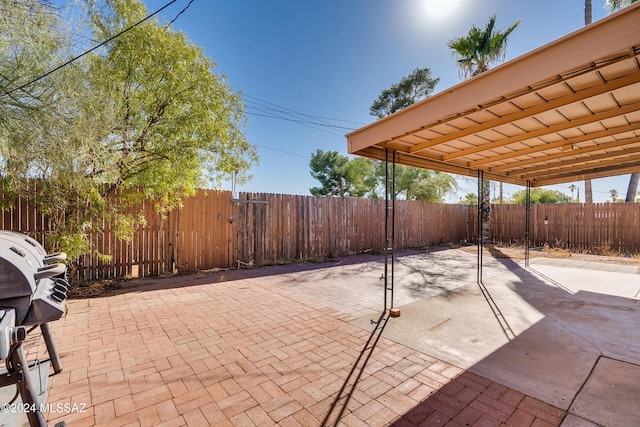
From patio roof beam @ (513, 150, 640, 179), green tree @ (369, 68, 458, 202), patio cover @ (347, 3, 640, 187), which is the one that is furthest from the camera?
green tree @ (369, 68, 458, 202)

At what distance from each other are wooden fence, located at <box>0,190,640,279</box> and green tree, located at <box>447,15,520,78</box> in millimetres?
5326

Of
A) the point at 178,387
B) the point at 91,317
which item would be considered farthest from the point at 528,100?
the point at 91,317

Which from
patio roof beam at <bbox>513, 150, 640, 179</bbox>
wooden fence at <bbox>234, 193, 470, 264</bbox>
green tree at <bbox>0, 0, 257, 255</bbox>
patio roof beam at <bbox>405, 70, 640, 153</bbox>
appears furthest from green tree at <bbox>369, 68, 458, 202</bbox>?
patio roof beam at <bbox>405, 70, 640, 153</bbox>

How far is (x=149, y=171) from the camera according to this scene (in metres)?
5.07

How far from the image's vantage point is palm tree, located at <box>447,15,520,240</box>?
30.5 ft

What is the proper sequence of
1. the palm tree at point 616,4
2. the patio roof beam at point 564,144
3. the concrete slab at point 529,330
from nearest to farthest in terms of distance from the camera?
the concrete slab at point 529,330 → the patio roof beam at point 564,144 → the palm tree at point 616,4

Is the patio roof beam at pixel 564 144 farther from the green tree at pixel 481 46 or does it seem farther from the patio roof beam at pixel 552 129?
the green tree at pixel 481 46

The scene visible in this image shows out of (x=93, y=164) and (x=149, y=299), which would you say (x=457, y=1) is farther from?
(x=149, y=299)

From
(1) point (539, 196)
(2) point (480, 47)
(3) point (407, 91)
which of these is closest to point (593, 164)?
(2) point (480, 47)

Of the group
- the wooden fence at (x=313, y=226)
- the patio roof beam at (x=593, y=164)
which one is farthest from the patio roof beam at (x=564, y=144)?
the wooden fence at (x=313, y=226)

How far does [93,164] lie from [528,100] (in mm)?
5386

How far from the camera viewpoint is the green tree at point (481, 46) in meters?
9.28

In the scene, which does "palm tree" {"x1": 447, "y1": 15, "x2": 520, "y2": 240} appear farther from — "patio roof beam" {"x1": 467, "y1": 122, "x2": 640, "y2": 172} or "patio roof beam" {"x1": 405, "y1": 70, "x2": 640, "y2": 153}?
"patio roof beam" {"x1": 405, "y1": 70, "x2": 640, "y2": 153}

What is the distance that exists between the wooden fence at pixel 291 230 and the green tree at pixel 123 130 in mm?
563
